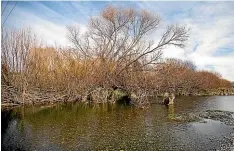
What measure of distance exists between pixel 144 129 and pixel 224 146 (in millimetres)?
2418

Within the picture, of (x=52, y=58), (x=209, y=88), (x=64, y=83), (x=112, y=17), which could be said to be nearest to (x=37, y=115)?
(x=64, y=83)

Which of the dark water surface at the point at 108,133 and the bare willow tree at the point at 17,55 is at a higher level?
the bare willow tree at the point at 17,55

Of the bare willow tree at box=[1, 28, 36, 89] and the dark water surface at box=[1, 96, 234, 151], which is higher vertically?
the bare willow tree at box=[1, 28, 36, 89]

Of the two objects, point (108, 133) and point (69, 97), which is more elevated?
point (69, 97)

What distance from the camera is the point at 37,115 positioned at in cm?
1030

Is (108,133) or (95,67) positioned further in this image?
(95,67)

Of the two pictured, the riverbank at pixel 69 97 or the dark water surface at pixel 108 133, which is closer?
the dark water surface at pixel 108 133

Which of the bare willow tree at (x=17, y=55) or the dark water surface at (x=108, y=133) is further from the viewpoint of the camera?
the bare willow tree at (x=17, y=55)

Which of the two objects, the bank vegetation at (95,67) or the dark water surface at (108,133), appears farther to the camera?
the bank vegetation at (95,67)

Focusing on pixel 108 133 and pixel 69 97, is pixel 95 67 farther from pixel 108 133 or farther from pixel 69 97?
pixel 108 133

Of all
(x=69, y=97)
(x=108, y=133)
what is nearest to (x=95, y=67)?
(x=69, y=97)

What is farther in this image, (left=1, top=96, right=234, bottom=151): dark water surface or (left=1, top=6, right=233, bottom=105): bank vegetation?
(left=1, top=6, right=233, bottom=105): bank vegetation

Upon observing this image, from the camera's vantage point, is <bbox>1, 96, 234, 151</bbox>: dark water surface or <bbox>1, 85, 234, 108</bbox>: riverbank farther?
<bbox>1, 85, 234, 108</bbox>: riverbank

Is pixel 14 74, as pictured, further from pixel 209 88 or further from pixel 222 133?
pixel 209 88
